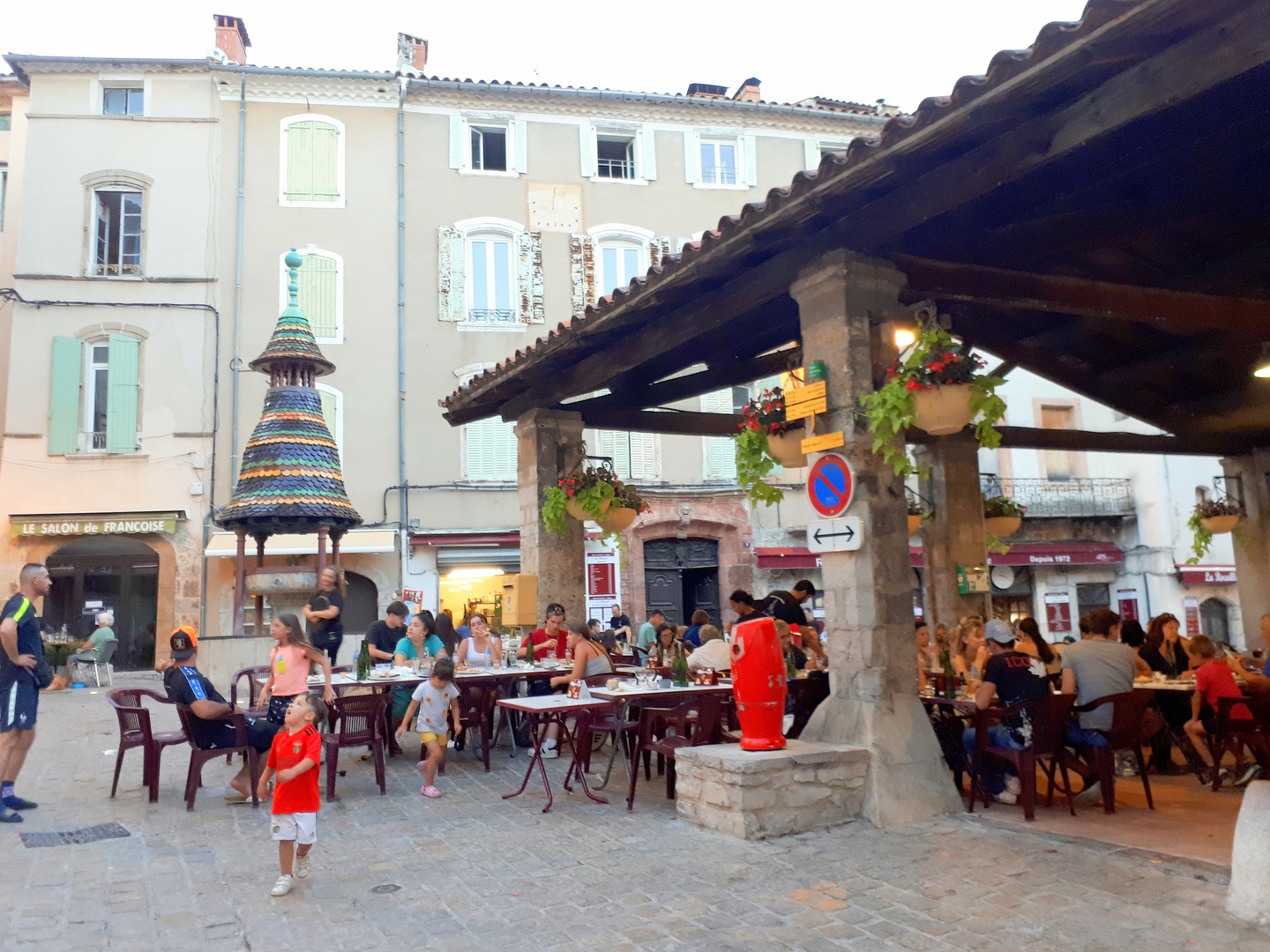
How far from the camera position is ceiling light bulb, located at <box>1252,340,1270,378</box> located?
27.5 ft

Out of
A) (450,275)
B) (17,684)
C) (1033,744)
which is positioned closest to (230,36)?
(450,275)

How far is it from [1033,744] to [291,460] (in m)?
8.64

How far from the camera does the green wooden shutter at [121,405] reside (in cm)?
1725

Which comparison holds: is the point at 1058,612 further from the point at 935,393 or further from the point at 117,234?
the point at 117,234

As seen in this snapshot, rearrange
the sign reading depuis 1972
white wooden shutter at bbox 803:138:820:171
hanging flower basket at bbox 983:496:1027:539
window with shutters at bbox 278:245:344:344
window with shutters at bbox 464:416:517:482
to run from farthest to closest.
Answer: white wooden shutter at bbox 803:138:820:171
window with shutters at bbox 464:416:517:482
window with shutters at bbox 278:245:344:344
the sign reading depuis 1972
hanging flower basket at bbox 983:496:1027:539

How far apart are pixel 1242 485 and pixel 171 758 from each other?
11.7m

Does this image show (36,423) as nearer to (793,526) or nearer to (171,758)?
(171,758)

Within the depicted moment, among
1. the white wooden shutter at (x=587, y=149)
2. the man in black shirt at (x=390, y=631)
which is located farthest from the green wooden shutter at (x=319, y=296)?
the man in black shirt at (x=390, y=631)

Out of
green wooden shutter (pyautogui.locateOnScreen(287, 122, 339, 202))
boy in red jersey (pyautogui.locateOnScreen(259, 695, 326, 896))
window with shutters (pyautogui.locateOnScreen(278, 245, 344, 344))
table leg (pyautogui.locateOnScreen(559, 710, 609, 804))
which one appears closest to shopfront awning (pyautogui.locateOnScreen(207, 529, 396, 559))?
window with shutters (pyautogui.locateOnScreen(278, 245, 344, 344))

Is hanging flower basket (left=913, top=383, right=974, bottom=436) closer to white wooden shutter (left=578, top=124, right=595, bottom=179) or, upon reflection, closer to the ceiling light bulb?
the ceiling light bulb

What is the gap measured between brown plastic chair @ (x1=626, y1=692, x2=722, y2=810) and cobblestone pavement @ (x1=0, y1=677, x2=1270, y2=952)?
30 centimetres

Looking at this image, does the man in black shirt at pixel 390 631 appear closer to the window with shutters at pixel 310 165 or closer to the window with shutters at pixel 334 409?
the window with shutters at pixel 334 409

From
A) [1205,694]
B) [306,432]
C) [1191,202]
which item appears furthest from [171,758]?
[1191,202]

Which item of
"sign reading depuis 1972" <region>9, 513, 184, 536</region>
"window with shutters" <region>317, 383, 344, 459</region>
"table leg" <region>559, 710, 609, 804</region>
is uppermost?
"window with shutters" <region>317, 383, 344, 459</region>
